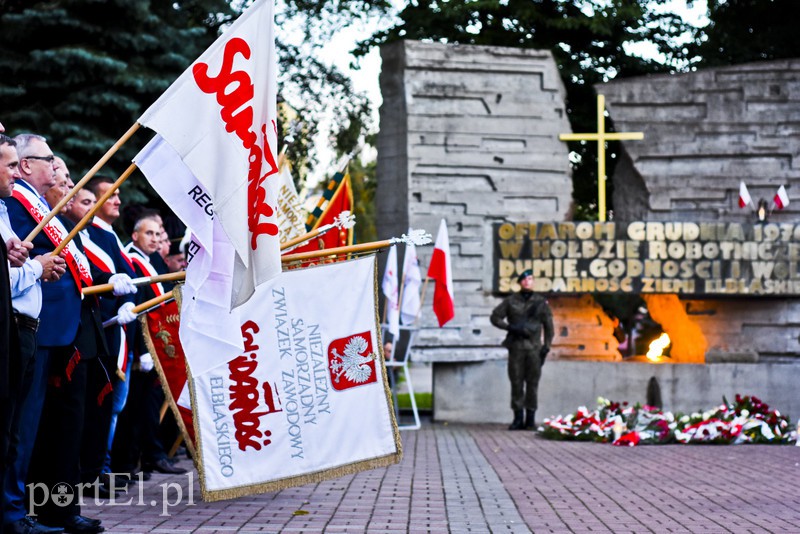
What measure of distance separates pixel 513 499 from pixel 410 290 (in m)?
7.50

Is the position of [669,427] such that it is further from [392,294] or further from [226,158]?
[226,158]

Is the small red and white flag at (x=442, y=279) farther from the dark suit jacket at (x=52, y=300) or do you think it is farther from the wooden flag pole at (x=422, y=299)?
the dark suit jacket at (x=52, y=300)

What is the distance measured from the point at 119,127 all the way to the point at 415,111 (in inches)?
158

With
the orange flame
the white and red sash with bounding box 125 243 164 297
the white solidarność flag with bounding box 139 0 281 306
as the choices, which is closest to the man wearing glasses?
the white solidarność flag with bounding box 139 0 281 306

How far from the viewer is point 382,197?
729 inches

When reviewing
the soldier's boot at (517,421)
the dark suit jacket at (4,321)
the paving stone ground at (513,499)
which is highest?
the dark suit jacket at (4,321)

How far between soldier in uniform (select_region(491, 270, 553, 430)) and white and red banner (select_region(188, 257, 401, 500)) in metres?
8.46

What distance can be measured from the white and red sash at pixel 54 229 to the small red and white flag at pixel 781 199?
12.8 m

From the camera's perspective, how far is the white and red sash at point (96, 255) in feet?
27.0

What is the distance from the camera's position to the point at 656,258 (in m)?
17.8

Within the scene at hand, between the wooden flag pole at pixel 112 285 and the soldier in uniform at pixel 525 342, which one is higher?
the wooden flag pole at pixel 112 285

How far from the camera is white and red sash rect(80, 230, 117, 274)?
8.22 metres

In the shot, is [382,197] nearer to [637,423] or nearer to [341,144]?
[637,423]

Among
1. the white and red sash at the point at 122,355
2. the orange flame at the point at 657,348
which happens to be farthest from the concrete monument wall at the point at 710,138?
the white and red sash at the point at 122,355
